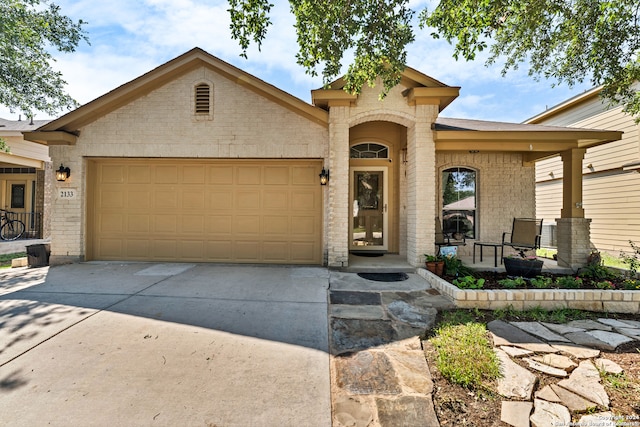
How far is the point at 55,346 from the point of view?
2699mm

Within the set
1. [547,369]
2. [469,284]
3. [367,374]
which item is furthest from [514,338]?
[367,374]

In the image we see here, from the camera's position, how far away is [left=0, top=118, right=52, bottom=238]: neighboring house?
10766mm

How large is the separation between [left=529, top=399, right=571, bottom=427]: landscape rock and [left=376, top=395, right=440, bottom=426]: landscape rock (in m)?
0.65

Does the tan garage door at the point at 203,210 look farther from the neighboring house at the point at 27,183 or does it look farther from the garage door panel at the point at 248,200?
the neighboring house at the point at 27,183

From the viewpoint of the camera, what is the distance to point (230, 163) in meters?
6.64

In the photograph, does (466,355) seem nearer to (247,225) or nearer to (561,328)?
(561,328)

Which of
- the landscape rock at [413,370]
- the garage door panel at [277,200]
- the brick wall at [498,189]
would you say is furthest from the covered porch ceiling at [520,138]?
the landscape rock at [413,370]

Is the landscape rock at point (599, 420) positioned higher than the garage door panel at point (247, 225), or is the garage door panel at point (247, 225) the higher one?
the garage door panel at point (247, 225)

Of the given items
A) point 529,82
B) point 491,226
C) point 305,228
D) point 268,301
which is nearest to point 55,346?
point 268,301

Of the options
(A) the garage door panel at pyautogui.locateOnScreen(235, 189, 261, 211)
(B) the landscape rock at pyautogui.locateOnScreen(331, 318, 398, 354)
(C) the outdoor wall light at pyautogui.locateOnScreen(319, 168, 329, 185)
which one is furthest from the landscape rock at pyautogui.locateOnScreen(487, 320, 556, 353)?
(A) the garage door panel at pyautogui.locateOnScreen(235, 189, 261, 211)

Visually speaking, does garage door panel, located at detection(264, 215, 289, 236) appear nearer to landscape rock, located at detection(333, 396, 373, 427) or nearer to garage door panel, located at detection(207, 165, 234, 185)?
garage door panel, located at detection(207, 165, 234, 185)

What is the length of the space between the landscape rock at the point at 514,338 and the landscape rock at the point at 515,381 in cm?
42

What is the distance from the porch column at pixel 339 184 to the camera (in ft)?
19.2

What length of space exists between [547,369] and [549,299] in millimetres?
1994
